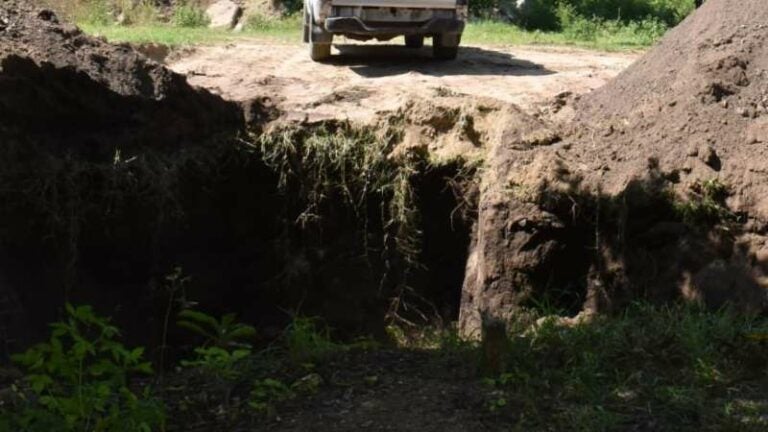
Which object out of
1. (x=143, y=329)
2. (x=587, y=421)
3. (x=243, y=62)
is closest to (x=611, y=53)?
(x=243, y=62)

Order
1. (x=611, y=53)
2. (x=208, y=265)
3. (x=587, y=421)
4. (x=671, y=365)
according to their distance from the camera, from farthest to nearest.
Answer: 1. (x=611, y=53)
2. (x=208, y=265)
3. (x=671, y=365)
4. (x=587, y=421)

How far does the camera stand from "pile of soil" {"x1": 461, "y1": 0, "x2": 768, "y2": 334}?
7.63m

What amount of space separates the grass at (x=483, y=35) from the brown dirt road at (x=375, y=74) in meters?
0.72

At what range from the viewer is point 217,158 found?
8.70 meters

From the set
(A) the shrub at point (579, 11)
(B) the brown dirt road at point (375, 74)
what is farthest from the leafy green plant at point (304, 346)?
(A) the shrub at point (579, 11)

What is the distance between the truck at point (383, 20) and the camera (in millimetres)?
11398

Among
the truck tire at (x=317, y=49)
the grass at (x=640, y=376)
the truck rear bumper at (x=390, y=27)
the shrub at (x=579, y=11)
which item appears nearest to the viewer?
the grass at (x=640, y=376)

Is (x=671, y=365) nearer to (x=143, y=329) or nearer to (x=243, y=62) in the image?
(x=143, y=329)

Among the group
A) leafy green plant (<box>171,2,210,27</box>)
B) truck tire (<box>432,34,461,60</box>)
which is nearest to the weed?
truck tire (<box>432,34,461,60</box>)

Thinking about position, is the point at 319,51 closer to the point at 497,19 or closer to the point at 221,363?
the point at 221,363

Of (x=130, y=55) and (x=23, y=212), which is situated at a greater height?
(x=130, y=55)

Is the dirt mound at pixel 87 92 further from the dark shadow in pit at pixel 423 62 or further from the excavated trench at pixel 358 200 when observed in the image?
the dark shadow in pit at pixel 423 62

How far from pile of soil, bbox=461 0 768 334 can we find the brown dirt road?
1293 millimetres

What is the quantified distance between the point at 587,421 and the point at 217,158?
467cm
